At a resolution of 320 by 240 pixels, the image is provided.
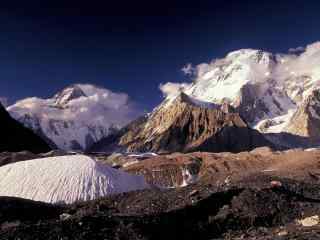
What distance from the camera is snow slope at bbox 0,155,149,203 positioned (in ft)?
79.3

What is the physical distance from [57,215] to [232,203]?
6.23 m

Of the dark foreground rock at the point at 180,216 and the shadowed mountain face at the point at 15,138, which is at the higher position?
the shadowed mountain face at the point at 15,138

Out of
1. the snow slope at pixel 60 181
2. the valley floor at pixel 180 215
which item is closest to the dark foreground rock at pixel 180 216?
the valley floor at pixel 180 215

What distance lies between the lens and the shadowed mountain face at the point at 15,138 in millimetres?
153000

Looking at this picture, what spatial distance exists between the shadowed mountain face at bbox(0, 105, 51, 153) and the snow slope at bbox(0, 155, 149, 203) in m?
124

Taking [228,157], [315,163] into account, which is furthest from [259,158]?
[315,163]

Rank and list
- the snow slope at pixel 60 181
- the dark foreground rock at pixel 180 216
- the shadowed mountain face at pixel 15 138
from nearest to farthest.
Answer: the dark foreground rock at pixel 180 216 < the snow slope at pixel 60 181 < the shadowed mountain face at pixel 15 138

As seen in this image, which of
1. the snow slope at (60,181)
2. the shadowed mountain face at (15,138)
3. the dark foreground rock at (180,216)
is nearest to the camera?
the dark foreground rock at (180,216)

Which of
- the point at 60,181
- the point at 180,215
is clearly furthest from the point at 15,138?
the point at 180,215

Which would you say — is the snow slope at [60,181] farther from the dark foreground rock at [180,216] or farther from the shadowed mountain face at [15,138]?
the shadowed mountain face at [15,138]

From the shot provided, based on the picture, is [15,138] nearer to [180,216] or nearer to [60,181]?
[60,181]

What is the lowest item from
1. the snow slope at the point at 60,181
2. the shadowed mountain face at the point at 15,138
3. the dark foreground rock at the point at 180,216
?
the dark foreground rock at the point at 180,216

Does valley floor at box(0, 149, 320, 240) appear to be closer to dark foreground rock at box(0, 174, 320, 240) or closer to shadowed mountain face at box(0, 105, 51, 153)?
dark foreground rock at box(0, 174, 320, 240)

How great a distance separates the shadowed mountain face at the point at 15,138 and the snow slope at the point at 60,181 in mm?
124225
